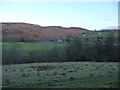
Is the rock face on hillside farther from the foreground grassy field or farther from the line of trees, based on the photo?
the foreground grassy field

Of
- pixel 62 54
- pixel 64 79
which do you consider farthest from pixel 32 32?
pixel 62 54

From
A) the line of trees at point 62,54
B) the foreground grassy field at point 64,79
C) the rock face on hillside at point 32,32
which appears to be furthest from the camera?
the line of trees at point 62,54

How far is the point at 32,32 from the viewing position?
1909cm

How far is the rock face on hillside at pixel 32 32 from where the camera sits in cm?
1737

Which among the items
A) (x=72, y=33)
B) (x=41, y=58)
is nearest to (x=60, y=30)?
(x=72, y=33)

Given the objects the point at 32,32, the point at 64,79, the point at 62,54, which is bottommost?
the point at 64,79

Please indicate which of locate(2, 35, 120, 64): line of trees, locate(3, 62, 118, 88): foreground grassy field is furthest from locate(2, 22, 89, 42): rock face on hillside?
locate(3, 62, 118, 88): foreground grassy field

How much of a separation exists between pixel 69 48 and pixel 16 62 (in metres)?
8.08

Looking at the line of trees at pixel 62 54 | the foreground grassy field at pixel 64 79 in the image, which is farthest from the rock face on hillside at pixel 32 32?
the foreground grassy field at pixel 64 79

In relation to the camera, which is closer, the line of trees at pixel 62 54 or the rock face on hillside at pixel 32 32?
the rock face on hillside at pixel 32 32

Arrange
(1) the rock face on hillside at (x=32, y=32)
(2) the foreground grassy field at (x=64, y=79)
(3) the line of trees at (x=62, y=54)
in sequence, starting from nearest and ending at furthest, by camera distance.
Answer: (2) the foreground grassy field at (x=64, y=79) → (1) the rock face on hillside at (x=32, y=32) → (3) the line of trees at (x=62, y=54)

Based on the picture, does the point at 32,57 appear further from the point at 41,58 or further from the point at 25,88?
the point at 25,88

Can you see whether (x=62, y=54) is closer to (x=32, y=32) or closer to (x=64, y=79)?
(x=32, y=32)

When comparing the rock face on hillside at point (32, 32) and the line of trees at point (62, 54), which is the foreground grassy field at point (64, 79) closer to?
the rock face on hillside at point (32, 32)
